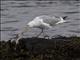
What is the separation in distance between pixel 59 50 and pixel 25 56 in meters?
0.96

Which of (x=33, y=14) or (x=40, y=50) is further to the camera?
(x=33, y=14)

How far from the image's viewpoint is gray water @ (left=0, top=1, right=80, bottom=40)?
13.7m

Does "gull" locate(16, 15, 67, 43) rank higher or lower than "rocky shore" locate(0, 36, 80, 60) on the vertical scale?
higher

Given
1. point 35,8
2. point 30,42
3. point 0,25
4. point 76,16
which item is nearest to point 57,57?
point 30,42

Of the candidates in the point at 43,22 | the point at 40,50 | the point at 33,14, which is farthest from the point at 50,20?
the point at 33,14

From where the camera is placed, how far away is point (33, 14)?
727 inches

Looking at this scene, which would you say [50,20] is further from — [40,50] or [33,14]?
[33,14]

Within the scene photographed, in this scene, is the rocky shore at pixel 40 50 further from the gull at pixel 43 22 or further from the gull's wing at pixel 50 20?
the gull's wing at pixel 50 20

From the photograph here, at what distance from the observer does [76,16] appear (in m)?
18.0

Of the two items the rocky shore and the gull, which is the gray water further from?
the rocky shore

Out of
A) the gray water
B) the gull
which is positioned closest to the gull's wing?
the gull

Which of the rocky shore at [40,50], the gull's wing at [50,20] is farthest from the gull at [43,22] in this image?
the rocky shore at [40,50]

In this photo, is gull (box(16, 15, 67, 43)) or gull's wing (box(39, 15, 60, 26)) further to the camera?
gull's wing (box(39, 15, 60, 26))

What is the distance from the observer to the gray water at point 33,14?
13.7 m
